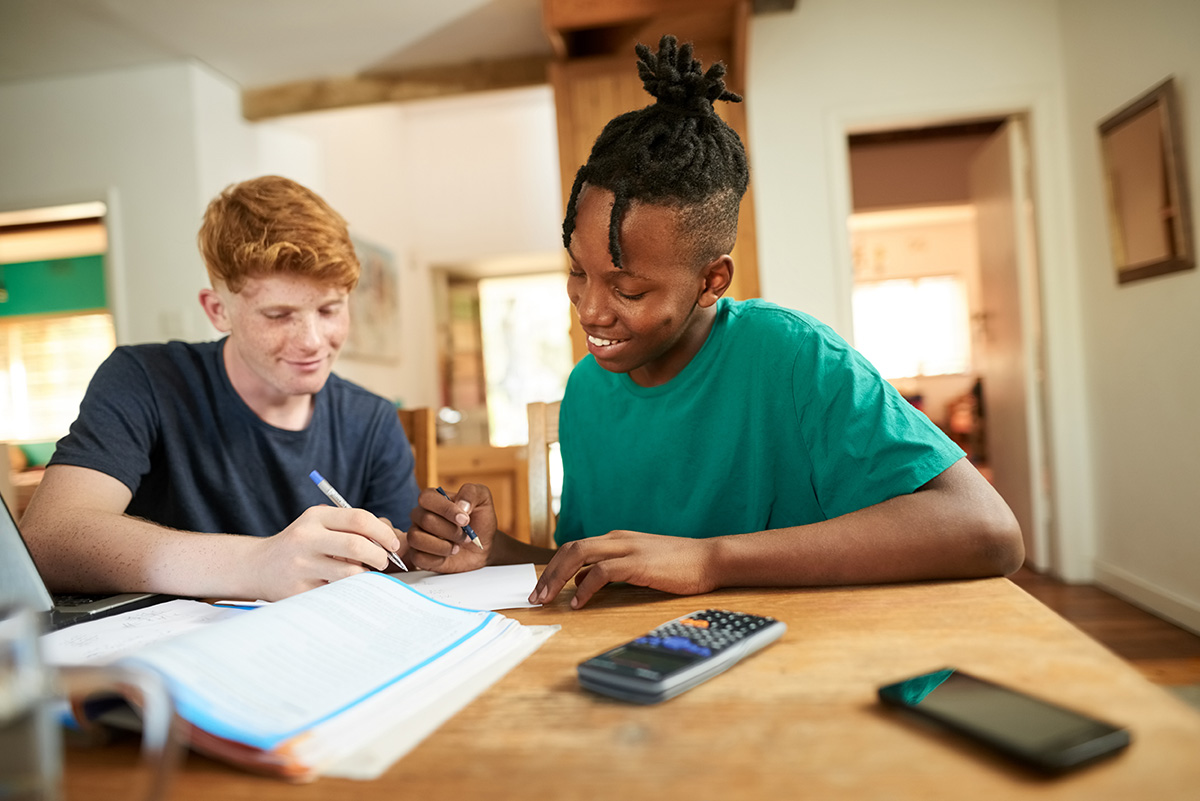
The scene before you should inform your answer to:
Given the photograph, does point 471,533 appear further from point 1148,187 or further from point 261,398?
point 1148,187

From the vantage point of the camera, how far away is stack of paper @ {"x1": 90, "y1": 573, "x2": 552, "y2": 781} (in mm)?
458

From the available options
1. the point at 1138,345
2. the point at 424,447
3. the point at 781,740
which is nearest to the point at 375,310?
the point at 424,447

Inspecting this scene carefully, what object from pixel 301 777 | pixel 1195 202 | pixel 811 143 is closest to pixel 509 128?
pixel 811 143

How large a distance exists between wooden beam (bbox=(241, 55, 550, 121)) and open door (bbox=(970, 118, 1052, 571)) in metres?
2.23

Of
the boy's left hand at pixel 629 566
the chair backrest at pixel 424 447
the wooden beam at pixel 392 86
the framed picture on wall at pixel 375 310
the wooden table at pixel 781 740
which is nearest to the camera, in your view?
the wooden table at pixel 781 740

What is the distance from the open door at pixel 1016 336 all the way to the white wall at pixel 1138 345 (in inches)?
8.3

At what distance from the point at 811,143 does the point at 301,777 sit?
3464 mm

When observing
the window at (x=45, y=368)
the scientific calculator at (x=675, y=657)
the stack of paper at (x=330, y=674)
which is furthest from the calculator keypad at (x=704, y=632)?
the window at (x=45, y=368)

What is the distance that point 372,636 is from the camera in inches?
24.6

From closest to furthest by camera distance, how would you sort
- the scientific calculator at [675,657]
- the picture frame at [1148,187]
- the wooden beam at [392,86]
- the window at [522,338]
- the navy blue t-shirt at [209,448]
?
the scientific calculator at [675,657] → the navy blue t-shirt at [209,448] → the picture frame at [1148,187] → the wooden beam at [392,86] → the window at [522,338]

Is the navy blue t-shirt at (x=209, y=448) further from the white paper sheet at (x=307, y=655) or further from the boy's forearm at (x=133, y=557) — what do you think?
the white paper sheet at (x=307, y=655)

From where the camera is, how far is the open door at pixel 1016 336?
357 cm

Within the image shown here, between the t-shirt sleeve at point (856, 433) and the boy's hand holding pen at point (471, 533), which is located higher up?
→ the t-shirt sleeve at point (856, 433)

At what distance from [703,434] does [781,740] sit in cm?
68
